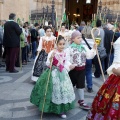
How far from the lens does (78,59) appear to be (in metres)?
5.94

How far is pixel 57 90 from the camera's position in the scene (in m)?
5.51

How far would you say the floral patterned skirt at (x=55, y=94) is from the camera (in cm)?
546

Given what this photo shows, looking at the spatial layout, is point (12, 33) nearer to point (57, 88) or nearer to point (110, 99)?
point (57, 88)

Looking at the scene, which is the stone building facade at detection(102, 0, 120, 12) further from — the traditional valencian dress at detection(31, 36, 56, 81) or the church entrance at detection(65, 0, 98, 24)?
the traditional valencian dress at detection(31, 36, 56, 81)

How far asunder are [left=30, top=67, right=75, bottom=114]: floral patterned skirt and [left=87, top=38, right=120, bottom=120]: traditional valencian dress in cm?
162

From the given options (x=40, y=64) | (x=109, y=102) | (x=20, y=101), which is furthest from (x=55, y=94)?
(x=40, y=64)

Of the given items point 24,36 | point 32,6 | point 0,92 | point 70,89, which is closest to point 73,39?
point 70,89

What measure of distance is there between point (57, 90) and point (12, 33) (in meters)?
4.95

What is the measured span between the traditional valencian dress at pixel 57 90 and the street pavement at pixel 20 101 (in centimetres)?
24

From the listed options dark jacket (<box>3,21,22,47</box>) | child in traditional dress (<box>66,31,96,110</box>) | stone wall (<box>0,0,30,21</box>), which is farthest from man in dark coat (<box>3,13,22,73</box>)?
stone wall (<box>0,0,30,21</box>)

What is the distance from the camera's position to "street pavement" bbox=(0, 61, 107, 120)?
5621 mm

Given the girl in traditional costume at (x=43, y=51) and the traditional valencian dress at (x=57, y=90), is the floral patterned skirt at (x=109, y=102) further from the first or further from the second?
the girl in traditional costume at (x=43, y=51)

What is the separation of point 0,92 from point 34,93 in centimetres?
183

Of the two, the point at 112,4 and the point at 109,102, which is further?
the point at 112,4
